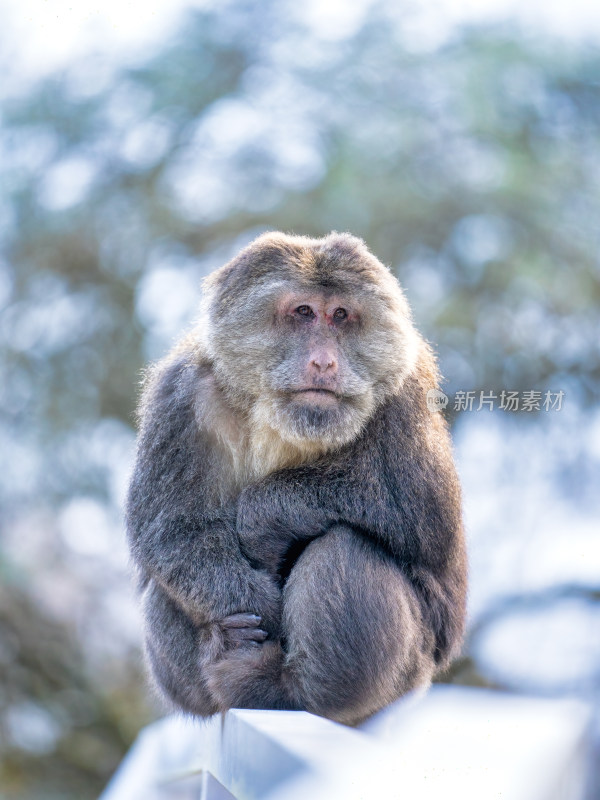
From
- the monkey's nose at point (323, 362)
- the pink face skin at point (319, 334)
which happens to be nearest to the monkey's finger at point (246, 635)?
the pink face skin at point (319, 334)

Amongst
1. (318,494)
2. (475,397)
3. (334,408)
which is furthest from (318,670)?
(475,397)

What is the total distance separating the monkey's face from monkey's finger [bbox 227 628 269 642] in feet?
2.58

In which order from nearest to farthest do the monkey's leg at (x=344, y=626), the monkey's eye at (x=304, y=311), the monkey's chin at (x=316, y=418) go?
the monkey's leg at (x=344, y=626), the monkey's chin at (x=316, y=418), the monkey's eye at (x=304, y=311)

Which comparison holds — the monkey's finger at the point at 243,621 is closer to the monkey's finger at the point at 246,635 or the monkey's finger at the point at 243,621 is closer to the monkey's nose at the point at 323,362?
the monkey's finger at the point at 246,635

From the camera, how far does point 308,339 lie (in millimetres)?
3828

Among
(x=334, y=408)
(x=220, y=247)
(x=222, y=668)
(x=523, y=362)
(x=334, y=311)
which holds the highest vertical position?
(x=220, y=247)

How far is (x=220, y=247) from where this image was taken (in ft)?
34.1

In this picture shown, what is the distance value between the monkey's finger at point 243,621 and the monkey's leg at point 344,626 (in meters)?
0.13

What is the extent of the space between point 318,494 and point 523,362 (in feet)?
20.0

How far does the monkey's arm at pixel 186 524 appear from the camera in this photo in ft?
12.3

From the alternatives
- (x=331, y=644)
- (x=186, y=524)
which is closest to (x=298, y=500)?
(x=186, y=524)

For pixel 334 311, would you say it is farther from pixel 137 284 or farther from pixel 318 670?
pixel 137 284

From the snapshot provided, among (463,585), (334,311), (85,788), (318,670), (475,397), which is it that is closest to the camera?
(318,670)

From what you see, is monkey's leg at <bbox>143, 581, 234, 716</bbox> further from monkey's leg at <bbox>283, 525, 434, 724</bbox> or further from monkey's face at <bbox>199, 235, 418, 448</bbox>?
monkey's face at <bbox>199, 235, 418, 448</bbox>
